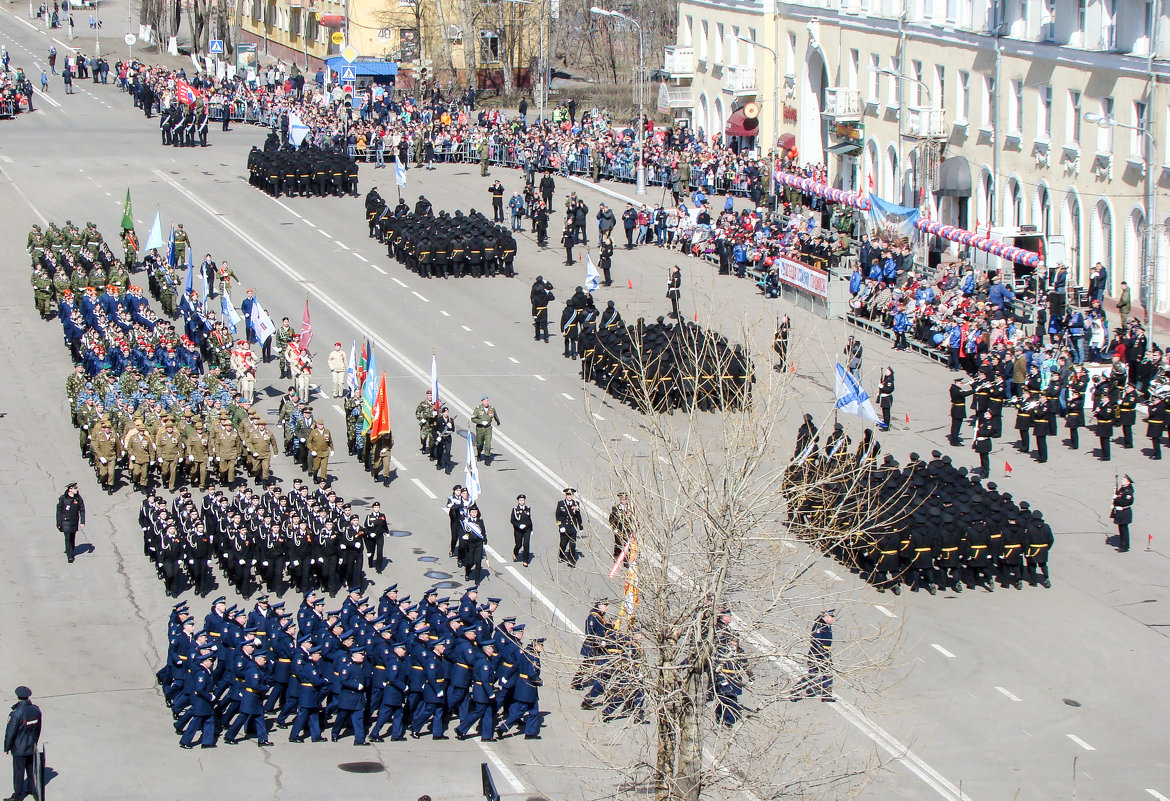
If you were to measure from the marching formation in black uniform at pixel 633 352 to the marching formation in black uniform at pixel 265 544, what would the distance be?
7.40 m

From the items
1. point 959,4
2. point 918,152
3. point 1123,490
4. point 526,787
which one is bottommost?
point 526,787

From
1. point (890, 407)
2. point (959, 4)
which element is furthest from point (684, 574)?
point (959, 4)

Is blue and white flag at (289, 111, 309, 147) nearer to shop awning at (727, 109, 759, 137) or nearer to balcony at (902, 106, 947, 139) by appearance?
shop awning at (727, 109, 759, 137)

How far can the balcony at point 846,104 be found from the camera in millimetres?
56625

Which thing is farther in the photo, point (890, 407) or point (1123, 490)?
point (890, 407)

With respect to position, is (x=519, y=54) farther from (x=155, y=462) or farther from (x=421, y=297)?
(x=155, y=462)

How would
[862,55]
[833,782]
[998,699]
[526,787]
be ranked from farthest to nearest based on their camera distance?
[862,55] < [998,699] < [526,787] < [833,782]

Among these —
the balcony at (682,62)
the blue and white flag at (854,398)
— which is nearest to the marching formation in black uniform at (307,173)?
the balcony at (682,62)

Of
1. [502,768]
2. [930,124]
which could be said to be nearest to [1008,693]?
[502,768]

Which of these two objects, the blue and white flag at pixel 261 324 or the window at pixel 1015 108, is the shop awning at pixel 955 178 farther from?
the blue and white flag at pixel 261 324

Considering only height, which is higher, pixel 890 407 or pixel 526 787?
pixel 890 407

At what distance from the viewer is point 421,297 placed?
149 ft

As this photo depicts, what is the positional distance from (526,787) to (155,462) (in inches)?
519

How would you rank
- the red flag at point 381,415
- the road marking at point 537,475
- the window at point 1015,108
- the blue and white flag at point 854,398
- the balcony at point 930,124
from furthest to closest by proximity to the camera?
the balcony at point 930,124
the window at point 1015,108
the red flag at point 381,415
the blue and white flag at point 854,398
the road marking at point 537,475
